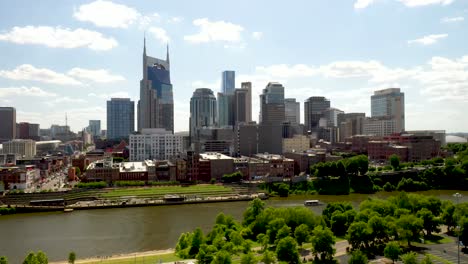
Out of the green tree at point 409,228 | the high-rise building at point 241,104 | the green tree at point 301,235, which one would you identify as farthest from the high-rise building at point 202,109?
the green tree at point 409,228

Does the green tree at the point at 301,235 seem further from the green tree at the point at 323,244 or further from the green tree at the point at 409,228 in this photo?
Answer: the green tree at the point at 409,228

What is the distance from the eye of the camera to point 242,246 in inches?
1086

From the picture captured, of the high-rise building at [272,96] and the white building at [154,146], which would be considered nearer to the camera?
the white building at [154,146]

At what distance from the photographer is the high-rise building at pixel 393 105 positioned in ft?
577

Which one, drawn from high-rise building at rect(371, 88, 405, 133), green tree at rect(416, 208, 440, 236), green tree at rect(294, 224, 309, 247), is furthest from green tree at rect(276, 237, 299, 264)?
Result: high-rise building at rect(371, 88, 405, 133)

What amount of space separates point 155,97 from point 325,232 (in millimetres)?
160638

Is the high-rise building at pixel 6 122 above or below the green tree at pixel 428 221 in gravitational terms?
A: above

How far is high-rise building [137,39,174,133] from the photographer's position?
178m

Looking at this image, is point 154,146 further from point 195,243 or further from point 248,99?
point 248,99

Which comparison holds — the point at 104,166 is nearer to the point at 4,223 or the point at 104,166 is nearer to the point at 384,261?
the point at 4,223

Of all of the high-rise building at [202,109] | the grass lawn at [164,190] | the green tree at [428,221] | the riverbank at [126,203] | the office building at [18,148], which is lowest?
the riverbank at [126,203]

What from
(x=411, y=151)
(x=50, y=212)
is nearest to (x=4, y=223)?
(x=50, y=212)

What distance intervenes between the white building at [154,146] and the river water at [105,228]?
59131mm

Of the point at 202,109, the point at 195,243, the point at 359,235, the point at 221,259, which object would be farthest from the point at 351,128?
the point at 221,259
